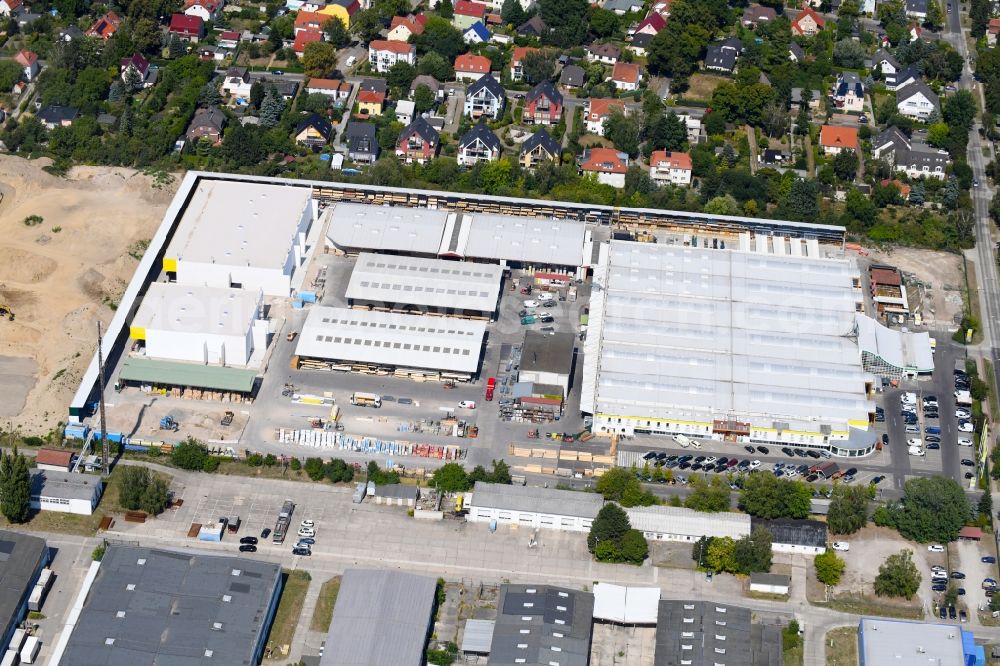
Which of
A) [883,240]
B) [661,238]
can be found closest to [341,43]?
[661,238]

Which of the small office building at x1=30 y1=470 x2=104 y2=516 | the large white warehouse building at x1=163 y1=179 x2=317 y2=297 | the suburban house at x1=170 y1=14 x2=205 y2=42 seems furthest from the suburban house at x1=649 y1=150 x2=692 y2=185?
the small office building at x1=30 y1=470 x2=104 y2=516

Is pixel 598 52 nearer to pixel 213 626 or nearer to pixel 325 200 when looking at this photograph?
pixel 325 200

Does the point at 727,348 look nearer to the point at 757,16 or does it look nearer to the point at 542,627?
the point at 542,627

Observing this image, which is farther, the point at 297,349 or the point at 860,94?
the point at 860,94

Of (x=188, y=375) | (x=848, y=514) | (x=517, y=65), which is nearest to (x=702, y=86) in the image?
(x=517, y=65)

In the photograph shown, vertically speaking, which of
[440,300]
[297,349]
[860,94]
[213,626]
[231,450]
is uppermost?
[860,94]

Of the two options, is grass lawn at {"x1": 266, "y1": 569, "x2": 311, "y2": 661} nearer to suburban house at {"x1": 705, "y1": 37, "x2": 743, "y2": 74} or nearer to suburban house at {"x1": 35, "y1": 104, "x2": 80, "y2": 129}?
suburban house at {"x1": 35, "y1": 104, "x2": 80, "y2": 129}
